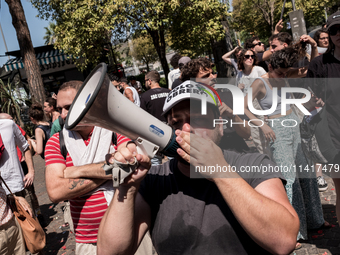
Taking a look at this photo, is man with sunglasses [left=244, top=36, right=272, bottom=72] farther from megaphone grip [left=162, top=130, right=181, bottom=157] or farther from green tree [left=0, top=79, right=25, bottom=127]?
green tree [left=0, top=79, right=25, bottom=127]

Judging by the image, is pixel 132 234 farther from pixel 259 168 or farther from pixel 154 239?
pixel 259 168

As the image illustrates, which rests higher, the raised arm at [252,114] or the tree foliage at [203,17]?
the tree foliage at [203,17]

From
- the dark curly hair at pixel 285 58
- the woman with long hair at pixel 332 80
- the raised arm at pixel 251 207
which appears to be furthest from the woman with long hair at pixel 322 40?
the raised arm at pixel 251 207

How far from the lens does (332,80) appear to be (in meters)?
2.69

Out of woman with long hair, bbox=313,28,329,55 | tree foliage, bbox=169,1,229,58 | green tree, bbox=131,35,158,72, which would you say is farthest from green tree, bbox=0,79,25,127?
green tree, bbox=131,35,158,72

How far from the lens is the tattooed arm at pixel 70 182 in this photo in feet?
6.47

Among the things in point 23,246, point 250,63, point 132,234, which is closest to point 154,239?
point 132,234

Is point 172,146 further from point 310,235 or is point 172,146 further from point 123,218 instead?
point 310,235

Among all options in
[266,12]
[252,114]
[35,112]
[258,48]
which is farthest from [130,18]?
[266,12]

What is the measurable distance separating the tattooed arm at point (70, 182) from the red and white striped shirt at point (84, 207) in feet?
0.33

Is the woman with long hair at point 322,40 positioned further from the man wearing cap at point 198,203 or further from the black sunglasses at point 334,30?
the man wearing cap at point 198,203

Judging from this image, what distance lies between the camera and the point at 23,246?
283 cm

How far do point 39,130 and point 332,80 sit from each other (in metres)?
4.26

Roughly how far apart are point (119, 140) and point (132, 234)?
2.87ft
